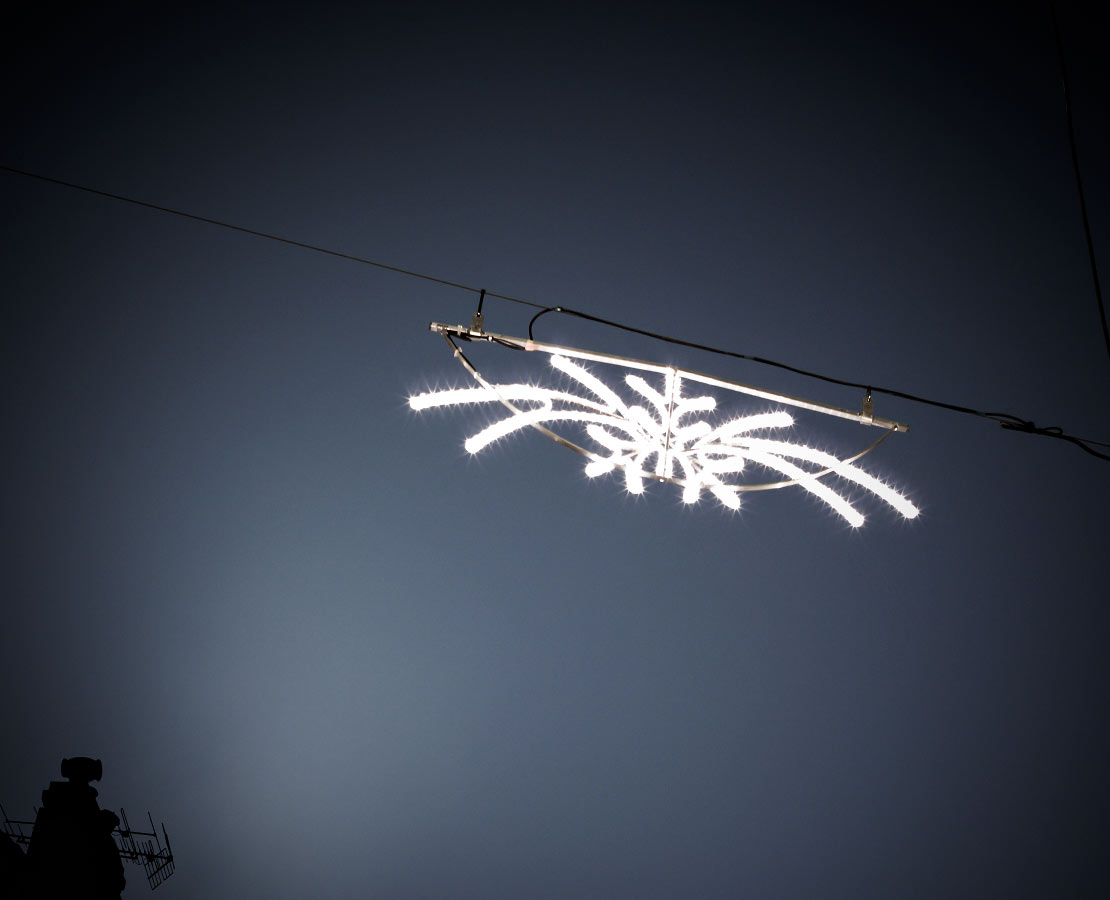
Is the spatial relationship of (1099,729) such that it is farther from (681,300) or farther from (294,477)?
(294,477)

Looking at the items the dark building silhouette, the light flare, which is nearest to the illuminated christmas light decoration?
the light flare

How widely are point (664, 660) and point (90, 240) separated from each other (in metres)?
3.85

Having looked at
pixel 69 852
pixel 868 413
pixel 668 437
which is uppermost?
pixel 868 413

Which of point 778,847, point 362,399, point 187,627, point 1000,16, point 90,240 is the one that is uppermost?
point 1000,16

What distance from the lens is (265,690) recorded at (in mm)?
4090

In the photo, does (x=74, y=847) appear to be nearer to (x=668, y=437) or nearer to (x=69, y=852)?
(x=69, y=852)

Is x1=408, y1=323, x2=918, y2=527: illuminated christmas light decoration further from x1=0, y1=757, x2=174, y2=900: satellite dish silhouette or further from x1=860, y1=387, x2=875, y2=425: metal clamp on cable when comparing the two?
x1=0, y1=757, x2=174, y2=900: satellite dish silhouette

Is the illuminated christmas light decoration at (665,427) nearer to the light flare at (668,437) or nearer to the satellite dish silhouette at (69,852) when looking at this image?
the light flare at (668,437)

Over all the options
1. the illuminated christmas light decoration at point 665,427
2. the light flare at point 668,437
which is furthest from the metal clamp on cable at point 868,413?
the light flare at point 668,437

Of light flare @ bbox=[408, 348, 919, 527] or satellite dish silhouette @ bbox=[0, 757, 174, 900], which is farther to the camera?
satellite dish silhouette @ bbox=[0, 757, 174, 900]

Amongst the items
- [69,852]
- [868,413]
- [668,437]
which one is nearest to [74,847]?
[69,852]

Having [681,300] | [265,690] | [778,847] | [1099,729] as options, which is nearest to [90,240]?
[265,690]

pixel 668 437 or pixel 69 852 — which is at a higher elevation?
pixel 668 437

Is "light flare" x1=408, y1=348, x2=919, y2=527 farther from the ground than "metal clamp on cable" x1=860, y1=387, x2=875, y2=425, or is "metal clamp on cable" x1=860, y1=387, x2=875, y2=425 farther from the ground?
"metal clamp on cable" x1=860, y1=387, x2=875, y2=425
